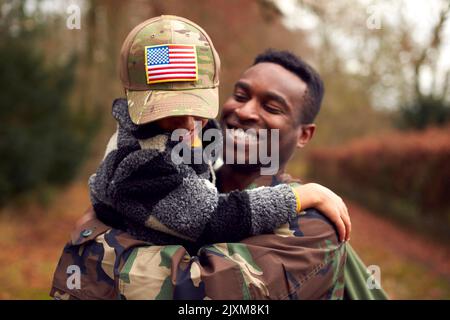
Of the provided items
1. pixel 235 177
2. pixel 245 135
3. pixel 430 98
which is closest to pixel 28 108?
pixel 235 177

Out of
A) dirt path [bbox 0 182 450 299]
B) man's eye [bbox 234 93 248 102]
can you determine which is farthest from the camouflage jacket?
dirt path [bbox 0 182 450 299]

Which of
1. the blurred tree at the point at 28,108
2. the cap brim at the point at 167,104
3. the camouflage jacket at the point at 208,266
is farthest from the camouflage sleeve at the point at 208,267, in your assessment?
the blurred tree at the point at 28,108

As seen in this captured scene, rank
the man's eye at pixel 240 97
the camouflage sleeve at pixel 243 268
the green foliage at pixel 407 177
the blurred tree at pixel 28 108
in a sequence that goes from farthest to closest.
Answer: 1. the green foliage at pixel 407 177
2. the blurred tree at pixel 28 108
3. the man's eye at pixel 240 97
4. the camouflage sleeve at pixel 243 268

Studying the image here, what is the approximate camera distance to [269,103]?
240 cm

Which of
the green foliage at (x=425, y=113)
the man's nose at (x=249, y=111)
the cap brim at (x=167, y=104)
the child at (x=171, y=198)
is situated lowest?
the green foliage at (x=425, y=113)

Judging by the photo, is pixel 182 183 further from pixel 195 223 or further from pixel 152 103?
pixel 152 103

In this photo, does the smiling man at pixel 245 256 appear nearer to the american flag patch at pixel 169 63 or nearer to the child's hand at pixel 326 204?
the child's hand at pixel 326 204

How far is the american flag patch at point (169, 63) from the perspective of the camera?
1884mm

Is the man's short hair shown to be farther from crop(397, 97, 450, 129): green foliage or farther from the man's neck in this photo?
crop(397, 97, 450, 129): green foliage

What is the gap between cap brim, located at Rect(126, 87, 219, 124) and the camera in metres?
1.88

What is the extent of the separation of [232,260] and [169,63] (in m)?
0.76

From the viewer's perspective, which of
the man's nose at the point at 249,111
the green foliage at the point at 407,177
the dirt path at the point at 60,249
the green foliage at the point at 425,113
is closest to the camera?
the man's nose at the point at 249,111

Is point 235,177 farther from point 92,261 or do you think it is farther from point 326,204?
point 92,261
